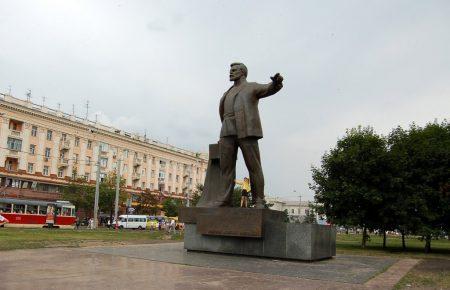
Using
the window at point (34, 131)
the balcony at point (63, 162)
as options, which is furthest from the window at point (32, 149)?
the balcony at point (63, 162)

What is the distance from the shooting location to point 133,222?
189ft

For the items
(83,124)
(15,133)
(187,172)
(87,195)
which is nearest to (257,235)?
(15,133)

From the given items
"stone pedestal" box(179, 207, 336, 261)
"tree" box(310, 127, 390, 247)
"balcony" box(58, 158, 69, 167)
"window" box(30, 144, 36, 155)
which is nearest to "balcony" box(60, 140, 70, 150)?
"balcony" box(58, 158, 69, 167)

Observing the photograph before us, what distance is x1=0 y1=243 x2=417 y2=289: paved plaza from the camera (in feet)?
23.9

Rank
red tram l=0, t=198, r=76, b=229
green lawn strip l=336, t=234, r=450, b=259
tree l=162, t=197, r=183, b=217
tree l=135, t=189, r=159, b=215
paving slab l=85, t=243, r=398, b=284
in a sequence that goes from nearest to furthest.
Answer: paving slab l=85, t=243, r=398, b=284 < green lawn strip l=336, t=234, r=450, b=259 < red tram l=0, t=198, r=76, b=229 < tree l=135, t=189, r=159, b=215 < tree l=162, t=197, r=183, b=217

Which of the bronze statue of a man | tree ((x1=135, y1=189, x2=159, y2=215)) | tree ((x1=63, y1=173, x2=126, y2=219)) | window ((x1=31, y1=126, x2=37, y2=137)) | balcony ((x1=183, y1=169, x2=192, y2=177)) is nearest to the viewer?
the bronze statue of a man

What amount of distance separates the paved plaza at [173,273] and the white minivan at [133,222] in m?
46.4

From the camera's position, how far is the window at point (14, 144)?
5378cm

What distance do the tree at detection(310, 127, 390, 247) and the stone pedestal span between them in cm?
1409

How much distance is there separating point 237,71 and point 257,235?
459 centimetres

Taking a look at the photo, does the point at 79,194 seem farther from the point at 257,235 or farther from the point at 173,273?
the point at 173,273

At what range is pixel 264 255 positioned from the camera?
11.8m

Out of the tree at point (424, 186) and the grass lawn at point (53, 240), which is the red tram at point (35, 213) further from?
the tree at point (424, 186)

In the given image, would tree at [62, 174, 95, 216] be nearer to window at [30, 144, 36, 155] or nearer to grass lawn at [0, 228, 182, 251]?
window at [30, 144, 36, 155]
